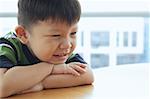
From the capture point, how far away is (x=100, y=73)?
3.66ft

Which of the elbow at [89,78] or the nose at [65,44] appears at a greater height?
the nose at [65,44]

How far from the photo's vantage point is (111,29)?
2.64 meters

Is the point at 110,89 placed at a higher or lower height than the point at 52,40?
lower

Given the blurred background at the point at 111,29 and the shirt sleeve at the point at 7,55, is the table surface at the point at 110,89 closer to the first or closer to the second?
the shirt sleeve at the point at 7,55

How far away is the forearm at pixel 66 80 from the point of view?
0.89 meters

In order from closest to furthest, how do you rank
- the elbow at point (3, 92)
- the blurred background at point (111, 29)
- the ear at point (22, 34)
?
the elbow at point (3, 92), the ear at point (22, 34), the blurred background at point (111, 29)

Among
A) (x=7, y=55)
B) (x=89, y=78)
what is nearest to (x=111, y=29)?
(x=89, y=78)

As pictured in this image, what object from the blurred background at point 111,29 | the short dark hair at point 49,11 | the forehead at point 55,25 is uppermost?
the short dark hair at point 49,11

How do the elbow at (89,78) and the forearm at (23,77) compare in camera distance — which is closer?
the forearm at (23,77)

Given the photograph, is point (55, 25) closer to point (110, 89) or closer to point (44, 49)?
point (44, 49)

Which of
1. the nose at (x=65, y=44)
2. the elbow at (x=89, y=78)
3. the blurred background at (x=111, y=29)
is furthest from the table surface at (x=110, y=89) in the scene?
the blurred background at (x=111, y=29)

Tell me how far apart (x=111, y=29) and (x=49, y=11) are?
72.2 inches

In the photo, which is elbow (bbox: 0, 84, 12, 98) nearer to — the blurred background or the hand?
the hand

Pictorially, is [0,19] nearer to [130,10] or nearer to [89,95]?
[130,10]
